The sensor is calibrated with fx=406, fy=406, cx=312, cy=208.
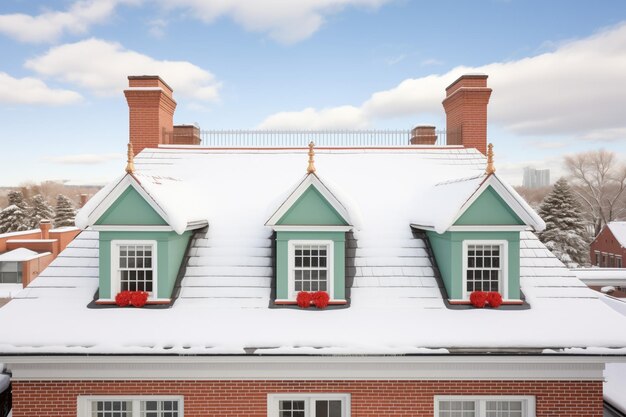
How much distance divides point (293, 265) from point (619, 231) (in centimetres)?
4619

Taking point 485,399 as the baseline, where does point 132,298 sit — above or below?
above

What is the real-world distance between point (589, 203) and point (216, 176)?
63.9 m

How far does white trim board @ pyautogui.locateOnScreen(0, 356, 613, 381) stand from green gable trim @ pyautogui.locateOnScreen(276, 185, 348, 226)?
3.17 meters

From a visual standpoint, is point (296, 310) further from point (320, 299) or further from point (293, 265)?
point (293, 265)

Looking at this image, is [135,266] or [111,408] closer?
[111,408]

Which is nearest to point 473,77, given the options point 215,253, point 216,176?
point 216,176

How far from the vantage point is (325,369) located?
29.0ft

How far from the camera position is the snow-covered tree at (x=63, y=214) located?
6594cm

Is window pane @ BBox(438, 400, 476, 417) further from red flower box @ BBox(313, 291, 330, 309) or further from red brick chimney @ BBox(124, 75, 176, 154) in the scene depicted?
red brick chimney @ BBox(124, 75, 176, 154)

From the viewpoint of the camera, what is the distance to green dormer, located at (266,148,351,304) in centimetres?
977

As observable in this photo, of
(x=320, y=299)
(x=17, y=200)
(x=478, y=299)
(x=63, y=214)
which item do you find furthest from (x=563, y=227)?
(x=17, y=200)

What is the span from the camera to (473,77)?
15.1 m

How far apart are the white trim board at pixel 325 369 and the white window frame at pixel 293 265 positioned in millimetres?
1659

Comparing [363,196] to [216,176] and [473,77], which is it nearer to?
[216,176]
